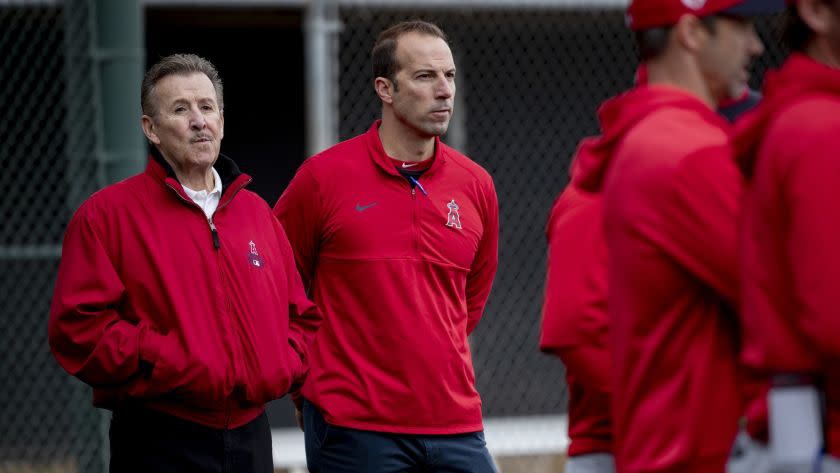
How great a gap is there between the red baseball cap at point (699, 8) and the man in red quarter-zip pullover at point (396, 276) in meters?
2.04

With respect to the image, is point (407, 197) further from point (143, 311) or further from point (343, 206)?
point (143, 311)

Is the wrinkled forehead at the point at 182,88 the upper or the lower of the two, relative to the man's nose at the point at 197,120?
upper

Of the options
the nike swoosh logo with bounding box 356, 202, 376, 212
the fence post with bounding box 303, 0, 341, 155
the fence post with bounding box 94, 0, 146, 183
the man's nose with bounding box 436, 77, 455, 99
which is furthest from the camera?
the fence post with bounding box 303, 0, 341, 155

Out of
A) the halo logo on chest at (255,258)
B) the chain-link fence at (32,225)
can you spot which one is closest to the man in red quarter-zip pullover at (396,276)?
the halo logo on chest at (255,258)

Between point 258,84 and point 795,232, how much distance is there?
6.91 meters

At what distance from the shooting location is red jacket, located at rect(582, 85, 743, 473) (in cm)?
263

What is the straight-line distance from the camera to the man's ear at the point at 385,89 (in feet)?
16.7

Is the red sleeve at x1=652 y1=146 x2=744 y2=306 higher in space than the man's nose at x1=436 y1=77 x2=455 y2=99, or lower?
higher

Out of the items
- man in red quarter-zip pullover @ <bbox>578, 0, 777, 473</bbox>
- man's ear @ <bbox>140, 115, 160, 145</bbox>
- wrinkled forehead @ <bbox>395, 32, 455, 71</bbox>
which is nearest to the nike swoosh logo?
wrinkled forehead @ <bbox>395, 32, 455, 71</bbox>

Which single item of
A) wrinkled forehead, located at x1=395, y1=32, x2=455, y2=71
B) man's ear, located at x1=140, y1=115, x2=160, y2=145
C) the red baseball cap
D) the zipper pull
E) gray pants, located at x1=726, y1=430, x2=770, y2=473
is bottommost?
the zipper pull

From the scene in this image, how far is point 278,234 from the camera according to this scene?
464 cm

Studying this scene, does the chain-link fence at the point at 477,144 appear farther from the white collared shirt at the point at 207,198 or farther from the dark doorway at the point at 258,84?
the white collared shirt at the point at 207,198

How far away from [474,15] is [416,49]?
143 inches

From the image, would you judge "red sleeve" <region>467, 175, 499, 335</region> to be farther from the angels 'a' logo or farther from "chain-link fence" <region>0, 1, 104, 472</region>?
"chain-link fence" <region>0, 1, 104, 472</region>
